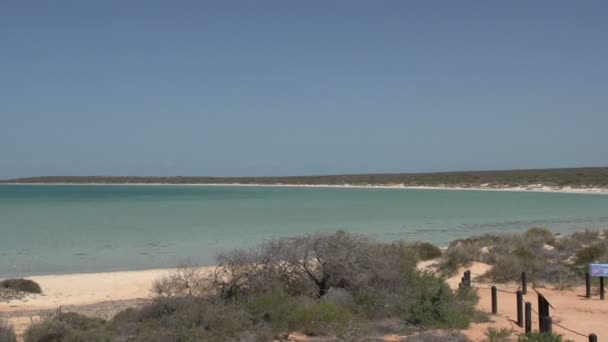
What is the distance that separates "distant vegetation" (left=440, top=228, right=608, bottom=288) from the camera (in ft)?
46.2

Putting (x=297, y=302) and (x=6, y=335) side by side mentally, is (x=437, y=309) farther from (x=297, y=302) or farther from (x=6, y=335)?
(x=6, y=335)

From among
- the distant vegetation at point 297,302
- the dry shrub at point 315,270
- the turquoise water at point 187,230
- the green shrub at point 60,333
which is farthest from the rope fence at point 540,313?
the turquoise water at point 187,230

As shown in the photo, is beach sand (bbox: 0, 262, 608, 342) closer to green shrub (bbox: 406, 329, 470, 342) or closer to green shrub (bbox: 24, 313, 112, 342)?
green shrub (bbox: 406, 329, 470, 342)

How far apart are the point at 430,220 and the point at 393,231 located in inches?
291

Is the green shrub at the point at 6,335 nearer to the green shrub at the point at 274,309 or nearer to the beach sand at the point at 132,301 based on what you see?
the beach sand at the point at 132,301

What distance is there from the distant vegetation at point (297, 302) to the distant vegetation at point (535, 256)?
3.83 m

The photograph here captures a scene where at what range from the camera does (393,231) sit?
2927cm

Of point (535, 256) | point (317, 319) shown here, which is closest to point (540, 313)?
point (317, 319)

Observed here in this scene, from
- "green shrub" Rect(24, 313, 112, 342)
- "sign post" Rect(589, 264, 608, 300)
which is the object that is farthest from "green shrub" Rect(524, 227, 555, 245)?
"green shrub" Rect(24, 313, 112, 342)

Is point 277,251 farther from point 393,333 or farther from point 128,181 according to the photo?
point 128,181

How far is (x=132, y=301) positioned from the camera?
12.5m

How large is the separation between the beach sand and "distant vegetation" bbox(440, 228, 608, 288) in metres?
0.52

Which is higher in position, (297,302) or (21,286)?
(297,302)

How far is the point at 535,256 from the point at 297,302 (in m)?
9.28
